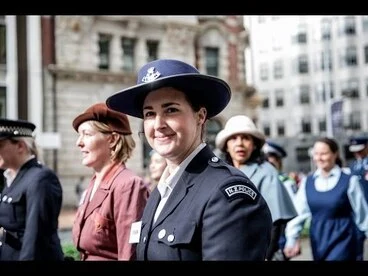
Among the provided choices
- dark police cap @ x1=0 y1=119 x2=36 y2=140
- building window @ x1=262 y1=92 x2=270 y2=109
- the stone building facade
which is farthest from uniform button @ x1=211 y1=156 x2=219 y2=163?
building window @ x1=262 y1=92 x2=270 y2=109

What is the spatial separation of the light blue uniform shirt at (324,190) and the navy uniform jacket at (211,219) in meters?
2.51

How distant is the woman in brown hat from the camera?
2438 mm

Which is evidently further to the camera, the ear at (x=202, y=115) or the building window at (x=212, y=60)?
the building window at (x=212, y=60)

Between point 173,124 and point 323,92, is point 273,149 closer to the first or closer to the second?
point 173,124

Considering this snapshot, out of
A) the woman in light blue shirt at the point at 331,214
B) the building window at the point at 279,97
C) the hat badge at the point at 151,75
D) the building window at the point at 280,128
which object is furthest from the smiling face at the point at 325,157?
the building window at the point at 280,128

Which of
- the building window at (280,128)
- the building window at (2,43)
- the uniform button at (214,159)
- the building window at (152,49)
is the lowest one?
the uniform button at (214,159)

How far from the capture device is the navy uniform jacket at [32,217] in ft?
8.91

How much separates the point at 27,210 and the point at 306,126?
3227 centimetres

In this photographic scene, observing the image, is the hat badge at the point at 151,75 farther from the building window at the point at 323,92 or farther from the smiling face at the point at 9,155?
the building window at the point at 323,92

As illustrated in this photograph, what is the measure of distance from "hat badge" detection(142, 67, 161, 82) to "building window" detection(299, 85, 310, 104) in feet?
107

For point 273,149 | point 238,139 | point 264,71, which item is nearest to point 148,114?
point 238,139

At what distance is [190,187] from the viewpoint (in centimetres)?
178
